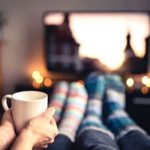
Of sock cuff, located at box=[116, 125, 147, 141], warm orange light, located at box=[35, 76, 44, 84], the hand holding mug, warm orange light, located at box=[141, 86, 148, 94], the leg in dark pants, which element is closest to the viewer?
the hand holding mug

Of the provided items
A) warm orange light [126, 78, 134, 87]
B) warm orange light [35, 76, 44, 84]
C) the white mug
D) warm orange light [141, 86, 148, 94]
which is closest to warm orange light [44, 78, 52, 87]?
warm orange light [35, 76, 44, 84]

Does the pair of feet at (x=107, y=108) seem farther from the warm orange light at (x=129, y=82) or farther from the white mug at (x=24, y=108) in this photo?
the warm orange light at (x=129, y=82)

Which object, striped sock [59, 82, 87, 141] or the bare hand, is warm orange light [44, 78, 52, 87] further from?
the bare hand

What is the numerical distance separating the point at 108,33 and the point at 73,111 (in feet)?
4.56

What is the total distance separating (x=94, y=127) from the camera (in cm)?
104

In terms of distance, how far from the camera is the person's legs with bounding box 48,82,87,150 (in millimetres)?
871

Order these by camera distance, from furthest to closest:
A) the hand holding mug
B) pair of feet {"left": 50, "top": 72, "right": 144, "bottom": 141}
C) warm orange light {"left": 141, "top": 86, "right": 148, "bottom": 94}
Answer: warm orange light {"left": 141, "top": 86, "right": 148, "bottom": 94}
pair of feet {"left": 50, "top": 72, "right": 144, "bottom": 141}
the hand holding mug

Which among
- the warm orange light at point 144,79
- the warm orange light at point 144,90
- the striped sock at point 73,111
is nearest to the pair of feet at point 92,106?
the striped sock at point 73,111

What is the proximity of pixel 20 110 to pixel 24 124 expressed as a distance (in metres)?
0.03

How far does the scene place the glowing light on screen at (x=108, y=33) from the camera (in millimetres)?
2588

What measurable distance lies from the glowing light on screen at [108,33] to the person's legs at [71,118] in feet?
3.51

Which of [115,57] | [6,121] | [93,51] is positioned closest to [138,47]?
[115,57]

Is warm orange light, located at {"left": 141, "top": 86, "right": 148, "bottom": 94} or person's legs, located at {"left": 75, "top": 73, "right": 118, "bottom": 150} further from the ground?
person's legs, located at {"left": 75, "top": 73, "right": 118, "bottom": 150}

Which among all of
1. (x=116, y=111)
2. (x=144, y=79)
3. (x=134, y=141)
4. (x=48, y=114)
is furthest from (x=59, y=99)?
(x=144, y=79)
